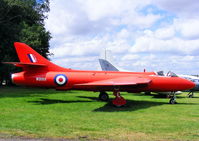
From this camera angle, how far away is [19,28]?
2877 centimetres

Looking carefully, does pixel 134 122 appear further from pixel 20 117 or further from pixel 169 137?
pixel 20 117

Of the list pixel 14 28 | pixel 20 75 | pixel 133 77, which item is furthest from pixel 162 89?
pixel 14 28

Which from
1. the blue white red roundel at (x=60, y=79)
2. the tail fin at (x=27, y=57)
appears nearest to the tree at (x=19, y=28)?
the tail fin at (x=27, y=57)

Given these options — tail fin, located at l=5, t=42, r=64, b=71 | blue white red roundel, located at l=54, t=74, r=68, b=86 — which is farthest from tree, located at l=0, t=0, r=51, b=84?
blue white red roundel, located at l=54, t=74, r=68, b=86

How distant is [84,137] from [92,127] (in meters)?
1.41

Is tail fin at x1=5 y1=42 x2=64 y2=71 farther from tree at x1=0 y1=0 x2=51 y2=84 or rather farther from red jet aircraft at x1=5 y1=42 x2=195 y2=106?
tree at x1=0 y1=0 x2=51 y2=84

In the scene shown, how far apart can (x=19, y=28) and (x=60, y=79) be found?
14.4 m

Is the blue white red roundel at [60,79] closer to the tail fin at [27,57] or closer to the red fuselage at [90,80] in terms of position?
the red fuselage at [90,80]

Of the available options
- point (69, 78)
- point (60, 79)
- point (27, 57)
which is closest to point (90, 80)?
point (69, 78)

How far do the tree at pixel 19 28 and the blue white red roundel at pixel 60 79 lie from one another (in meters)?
13.6

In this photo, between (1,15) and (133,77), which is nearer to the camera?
(133,77)

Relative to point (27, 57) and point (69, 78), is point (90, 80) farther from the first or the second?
point (27, 57)

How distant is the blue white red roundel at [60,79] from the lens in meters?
16.7

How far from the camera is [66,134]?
741 centimetres
